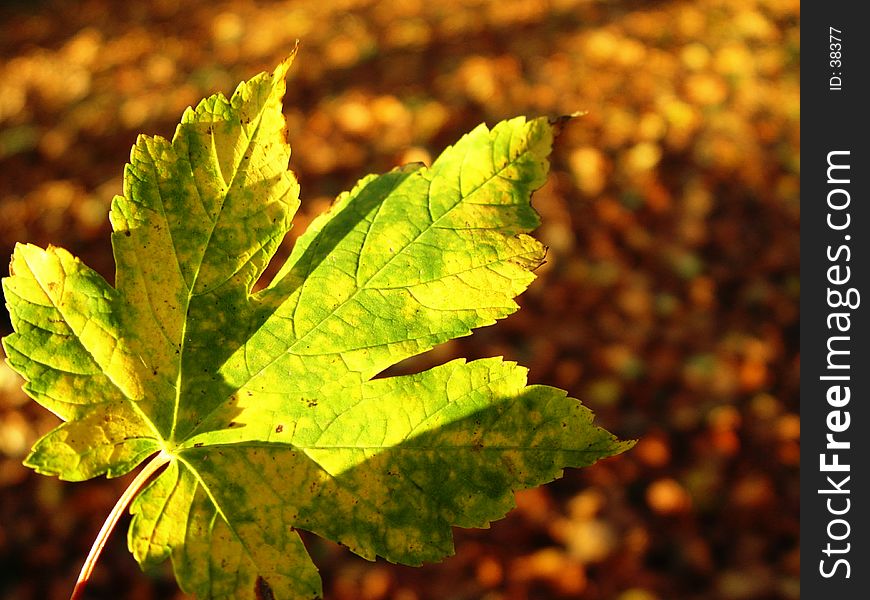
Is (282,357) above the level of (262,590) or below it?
above

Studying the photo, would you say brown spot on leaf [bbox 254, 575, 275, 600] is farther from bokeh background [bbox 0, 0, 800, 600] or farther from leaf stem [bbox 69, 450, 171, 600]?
bokeh background [bbox 0, 0, 800, 600]

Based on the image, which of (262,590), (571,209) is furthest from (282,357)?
(571,209)

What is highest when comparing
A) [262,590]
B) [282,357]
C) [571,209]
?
[571,209]

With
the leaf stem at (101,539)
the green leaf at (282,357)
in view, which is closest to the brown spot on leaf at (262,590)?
the green leaf at (282,357)

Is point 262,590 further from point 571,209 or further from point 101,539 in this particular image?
point 571,209

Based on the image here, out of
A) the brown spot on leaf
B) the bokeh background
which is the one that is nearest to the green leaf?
the brown spot on leaf

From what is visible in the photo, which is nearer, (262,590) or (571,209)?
(262,590)

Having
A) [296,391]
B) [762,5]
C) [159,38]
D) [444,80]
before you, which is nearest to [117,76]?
[159,38]
